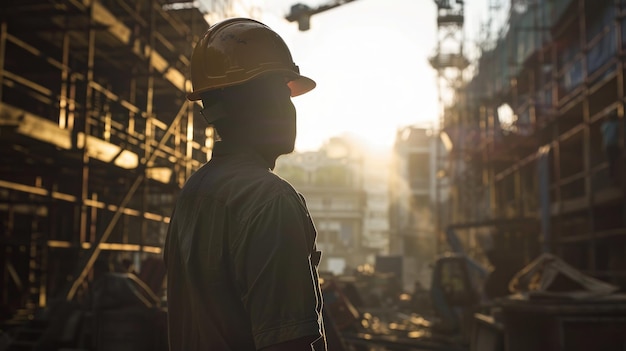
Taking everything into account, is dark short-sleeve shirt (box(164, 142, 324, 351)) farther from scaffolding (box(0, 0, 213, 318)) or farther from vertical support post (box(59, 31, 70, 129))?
vertical support post (box(59, 31, 70, 129))

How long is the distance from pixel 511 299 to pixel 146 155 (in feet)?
29.4

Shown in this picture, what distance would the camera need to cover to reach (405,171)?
180 feet

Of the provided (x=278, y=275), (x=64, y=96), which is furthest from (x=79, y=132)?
(x=278, y=275)

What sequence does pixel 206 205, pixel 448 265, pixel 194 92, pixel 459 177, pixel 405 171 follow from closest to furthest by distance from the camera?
pixel 206 205 < pixel 194 92 < pixel 448 265 < pixel 459 177 < pixel 405 171

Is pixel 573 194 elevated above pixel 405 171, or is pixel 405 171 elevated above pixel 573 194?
pixel 405 171

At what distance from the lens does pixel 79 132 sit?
10969mm

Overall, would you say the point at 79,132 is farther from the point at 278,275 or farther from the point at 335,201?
the point at 335,201

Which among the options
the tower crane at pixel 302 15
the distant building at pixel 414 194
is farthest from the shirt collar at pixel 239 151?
the distant building at pixel 414 194

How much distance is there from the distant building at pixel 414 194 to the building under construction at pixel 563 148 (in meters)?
22.8

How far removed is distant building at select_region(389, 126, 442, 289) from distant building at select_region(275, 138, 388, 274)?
195 inches

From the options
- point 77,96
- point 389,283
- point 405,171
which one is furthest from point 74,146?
point 405,171

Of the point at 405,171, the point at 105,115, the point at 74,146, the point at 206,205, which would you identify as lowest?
the point at 206,205

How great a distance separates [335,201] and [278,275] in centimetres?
6109

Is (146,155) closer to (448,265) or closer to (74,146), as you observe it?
(74,146)
